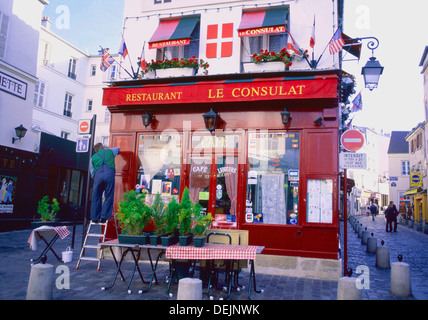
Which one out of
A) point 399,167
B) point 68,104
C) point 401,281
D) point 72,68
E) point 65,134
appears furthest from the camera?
point 399,167

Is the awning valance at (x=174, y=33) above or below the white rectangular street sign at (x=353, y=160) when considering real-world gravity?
above

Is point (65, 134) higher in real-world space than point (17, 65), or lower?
lower

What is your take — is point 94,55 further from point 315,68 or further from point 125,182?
point 315,68

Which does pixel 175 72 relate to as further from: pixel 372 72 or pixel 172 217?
pixel 372 72

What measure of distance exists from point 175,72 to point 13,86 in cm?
769

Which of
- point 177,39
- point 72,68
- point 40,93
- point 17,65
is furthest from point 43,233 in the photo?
point 72,68

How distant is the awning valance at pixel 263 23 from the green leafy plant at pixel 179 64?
122 centimetres

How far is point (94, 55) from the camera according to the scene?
2627cm

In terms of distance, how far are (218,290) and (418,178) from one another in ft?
74.0

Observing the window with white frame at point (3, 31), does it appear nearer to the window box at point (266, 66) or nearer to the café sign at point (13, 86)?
the café sign at point (13, 86)

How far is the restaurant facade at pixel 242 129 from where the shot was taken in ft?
24.4

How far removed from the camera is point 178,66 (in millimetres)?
8930

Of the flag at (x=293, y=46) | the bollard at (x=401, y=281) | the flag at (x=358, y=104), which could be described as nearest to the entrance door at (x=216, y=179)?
the flag at (x=293, y=46)

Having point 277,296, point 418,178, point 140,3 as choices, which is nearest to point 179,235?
point 277,296
